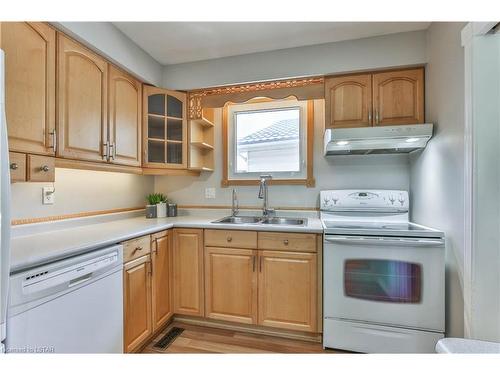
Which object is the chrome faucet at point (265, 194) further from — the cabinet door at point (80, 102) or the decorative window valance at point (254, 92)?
the cabinet door at point (80, 102)

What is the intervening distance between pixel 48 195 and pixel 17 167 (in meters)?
0.53

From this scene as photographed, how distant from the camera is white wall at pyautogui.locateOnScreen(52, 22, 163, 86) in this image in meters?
1.53

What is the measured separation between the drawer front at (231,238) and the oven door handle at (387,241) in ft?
1.90

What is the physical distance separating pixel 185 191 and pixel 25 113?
5.10 feet

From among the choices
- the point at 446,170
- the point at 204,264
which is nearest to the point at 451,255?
the point at 446,170

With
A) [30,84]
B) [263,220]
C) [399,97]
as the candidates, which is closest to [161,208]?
[263,220]

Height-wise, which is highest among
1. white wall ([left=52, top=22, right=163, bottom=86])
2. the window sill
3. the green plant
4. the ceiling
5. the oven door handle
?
the ceiling

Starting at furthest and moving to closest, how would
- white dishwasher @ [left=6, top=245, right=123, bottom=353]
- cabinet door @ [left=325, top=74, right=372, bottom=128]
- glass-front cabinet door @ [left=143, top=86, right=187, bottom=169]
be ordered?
glass-front cabinet door @ [left=143, top=86, right=187, bottom=169] < cabinet door @ [left=325, top=74, right=372, bottom=128] < white dishwasher @ [left=6, top=245, right=123, bottom=353]

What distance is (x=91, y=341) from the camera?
1.26 metres

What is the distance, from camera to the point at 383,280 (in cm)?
163

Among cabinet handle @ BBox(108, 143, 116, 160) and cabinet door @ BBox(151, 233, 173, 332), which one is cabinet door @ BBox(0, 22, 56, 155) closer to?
cabinet handle @ BBox(108, 143, 116, 160)

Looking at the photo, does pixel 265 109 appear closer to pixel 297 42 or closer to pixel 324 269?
pixel 297 42

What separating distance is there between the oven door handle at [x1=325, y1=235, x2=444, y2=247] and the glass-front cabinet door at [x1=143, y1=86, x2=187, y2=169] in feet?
5.11

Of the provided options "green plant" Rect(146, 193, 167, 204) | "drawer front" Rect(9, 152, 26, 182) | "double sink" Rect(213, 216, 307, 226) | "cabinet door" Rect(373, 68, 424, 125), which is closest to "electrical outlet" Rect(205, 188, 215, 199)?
"double sink" Rect(213, 216, 307, 226)
